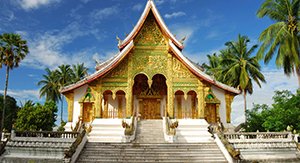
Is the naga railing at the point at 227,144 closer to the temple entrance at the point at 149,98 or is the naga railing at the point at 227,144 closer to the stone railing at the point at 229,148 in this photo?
the stone railing at the point at 229,148

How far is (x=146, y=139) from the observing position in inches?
554

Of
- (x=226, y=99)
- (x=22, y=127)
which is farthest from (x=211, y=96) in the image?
(x=22, y=127)

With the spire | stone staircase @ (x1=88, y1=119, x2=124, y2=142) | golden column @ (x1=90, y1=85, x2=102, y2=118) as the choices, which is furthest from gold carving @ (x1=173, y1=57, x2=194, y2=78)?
golden column @ (x1=90, y1=85, x2=102, y2=118)

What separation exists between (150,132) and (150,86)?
144 inches

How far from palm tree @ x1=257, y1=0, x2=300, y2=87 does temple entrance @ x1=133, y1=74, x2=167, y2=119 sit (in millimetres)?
7274

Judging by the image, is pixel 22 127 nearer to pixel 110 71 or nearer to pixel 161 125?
pixel 110 71

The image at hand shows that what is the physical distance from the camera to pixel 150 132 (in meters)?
15.1

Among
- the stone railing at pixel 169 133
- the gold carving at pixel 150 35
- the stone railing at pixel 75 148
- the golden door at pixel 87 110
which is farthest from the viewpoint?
the gold carving at pixel 150 35

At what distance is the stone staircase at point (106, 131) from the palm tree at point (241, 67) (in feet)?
48.0

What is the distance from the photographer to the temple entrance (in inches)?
756

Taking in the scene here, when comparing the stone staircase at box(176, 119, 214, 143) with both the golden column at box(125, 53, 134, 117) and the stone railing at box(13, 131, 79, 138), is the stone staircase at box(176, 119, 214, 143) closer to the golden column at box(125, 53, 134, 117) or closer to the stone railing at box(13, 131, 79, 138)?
the golden column at box(125, 53, 134, 117)

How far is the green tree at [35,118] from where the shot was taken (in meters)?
25.2

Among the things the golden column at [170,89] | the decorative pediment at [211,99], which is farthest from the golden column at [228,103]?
the golden column at [170,89]

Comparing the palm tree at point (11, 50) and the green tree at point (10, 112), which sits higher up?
the palm tree at point (11, 50)
